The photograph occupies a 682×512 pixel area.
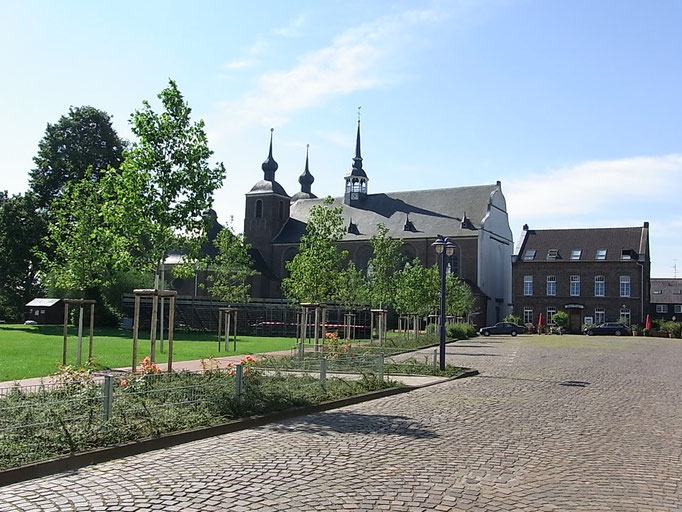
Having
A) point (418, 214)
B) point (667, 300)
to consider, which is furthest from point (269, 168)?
point (667, 300)

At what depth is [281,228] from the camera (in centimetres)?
7962

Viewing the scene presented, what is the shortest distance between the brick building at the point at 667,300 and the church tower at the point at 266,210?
47.9 meters

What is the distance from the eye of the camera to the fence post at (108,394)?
28.8 feet

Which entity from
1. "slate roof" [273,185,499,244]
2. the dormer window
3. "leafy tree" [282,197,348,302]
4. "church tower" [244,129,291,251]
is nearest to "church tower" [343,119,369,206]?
"slate roof" [273,185,499,244]

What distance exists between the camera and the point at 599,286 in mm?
64750

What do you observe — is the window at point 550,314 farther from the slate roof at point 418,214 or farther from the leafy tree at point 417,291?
the leafy tree at point 417,291

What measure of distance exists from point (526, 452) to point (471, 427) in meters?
1.83

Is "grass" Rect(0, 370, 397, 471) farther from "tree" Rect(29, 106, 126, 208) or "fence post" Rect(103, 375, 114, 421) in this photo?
"tree" Rect(29, 106, 126, 208)

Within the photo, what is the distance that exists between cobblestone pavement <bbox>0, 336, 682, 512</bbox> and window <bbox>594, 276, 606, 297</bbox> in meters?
54.3

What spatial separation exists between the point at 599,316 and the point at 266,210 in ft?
122

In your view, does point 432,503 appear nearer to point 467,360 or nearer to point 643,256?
point 467,360

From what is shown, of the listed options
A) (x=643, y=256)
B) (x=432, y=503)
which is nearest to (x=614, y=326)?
(x=643, y=256)

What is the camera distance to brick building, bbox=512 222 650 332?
63.6 m

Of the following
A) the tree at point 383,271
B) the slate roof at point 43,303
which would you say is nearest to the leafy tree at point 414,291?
the tree at point 383,271
